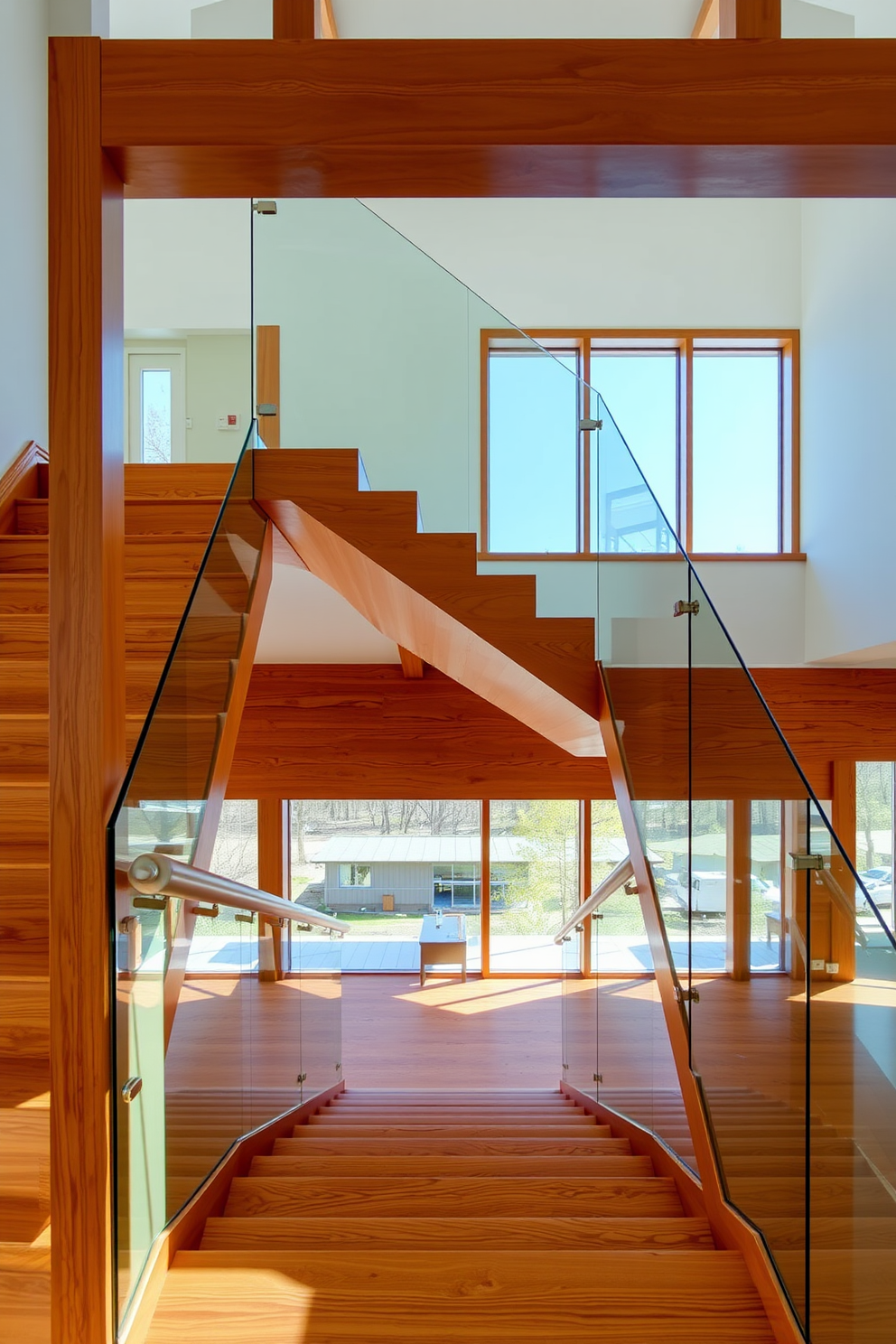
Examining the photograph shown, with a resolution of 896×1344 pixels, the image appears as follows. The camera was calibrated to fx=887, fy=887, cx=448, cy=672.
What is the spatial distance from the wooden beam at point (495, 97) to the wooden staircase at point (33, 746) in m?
1.57

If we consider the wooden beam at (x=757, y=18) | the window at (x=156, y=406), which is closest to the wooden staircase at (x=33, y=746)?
the wooden beam at (x=757, y=18)

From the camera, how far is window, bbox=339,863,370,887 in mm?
8641

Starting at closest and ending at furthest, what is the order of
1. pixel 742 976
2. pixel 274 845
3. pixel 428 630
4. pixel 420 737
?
pixel 742 976, pixel 428 630, pixel 420 737, pixel 274 845

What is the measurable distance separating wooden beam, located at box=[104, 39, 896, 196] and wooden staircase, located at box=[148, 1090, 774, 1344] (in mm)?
2194

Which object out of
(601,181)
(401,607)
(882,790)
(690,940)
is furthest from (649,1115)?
(882,790)

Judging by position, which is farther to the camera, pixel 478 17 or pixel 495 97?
pixel 478 17

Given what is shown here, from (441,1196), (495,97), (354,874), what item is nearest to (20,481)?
(495,97)

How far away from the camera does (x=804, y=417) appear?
692 cm

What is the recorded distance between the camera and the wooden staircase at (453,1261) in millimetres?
1663

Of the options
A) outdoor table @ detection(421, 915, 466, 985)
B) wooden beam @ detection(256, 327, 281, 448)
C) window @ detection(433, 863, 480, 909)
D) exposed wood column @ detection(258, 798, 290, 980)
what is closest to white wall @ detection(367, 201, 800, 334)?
wooden beam @ detection(256, 327, 281, 448)

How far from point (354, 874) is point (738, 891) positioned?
7012mm

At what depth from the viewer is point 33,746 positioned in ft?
8.54

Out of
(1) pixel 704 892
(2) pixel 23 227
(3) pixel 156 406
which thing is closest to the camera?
(1) pixel 704 892

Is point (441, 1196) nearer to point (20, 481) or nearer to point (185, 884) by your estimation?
point (185, 884)
